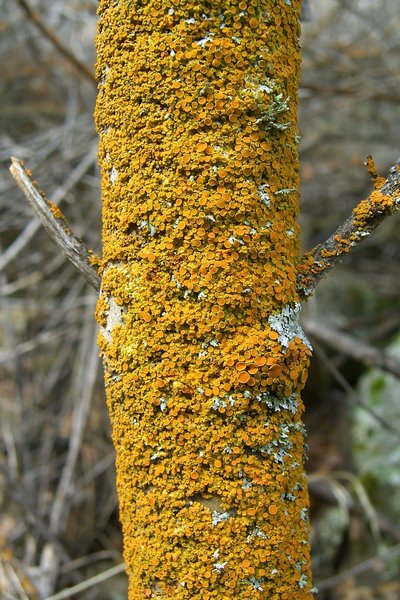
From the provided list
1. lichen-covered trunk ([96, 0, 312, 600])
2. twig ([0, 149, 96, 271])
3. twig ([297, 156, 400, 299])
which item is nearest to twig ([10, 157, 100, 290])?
lichen-covered trunk ([96, 0, 312, 600])

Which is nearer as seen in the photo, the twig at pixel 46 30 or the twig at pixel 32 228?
the twig at pixel 46 30

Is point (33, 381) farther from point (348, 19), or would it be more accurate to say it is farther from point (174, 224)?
point (348, 19)

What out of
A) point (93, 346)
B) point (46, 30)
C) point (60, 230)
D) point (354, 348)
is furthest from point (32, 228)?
point (60, 230)

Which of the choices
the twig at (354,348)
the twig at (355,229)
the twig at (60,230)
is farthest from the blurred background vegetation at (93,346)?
the twig at (355,229)

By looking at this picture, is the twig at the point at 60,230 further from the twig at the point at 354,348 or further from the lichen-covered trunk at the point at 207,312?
the twig at the point at 354,348

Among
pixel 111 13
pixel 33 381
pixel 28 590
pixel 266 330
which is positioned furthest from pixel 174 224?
pixel 33 381
